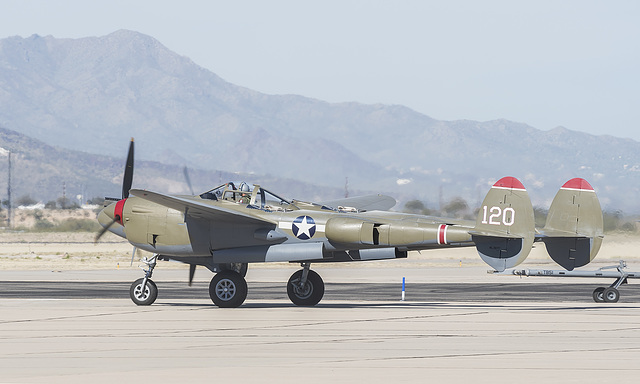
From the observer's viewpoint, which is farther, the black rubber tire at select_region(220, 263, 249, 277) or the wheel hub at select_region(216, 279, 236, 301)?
the black rubber tire at select_region(220, 263, 249, 277)

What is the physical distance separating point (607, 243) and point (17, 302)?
3702 centimetres

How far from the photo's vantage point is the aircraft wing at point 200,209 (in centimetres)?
2223

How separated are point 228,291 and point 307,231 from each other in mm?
2553

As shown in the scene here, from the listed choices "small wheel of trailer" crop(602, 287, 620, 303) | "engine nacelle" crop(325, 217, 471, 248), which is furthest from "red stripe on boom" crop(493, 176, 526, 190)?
"small wheel of trailer" crop(602, 287, 620, 303)

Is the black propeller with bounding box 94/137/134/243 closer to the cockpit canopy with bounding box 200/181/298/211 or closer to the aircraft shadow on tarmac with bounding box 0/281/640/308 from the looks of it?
the cockpit canopy with bounding box 200/181/298/211

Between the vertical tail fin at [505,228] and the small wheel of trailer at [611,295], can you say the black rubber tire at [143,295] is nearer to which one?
the vertical tail fin at [505,228]

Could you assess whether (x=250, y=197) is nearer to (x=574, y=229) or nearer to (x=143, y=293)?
(x=143, y=293)

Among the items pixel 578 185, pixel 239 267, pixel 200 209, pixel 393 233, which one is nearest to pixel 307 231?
pixel 393 233

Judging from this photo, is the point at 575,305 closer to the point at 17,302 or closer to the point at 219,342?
the point at 219,342

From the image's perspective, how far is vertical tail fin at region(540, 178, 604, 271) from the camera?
23.2 m

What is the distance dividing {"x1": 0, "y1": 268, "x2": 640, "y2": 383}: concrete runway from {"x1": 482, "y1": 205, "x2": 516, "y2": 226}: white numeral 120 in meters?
2.18

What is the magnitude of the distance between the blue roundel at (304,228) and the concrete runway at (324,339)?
1885mm

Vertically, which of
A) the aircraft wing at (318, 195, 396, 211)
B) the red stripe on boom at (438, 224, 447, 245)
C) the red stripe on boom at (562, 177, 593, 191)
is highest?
the red stripe on boom at (562, 177, 593, 191)

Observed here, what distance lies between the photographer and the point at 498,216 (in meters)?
22.2
